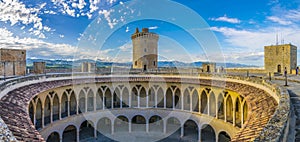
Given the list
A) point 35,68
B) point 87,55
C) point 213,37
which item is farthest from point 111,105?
point 213,37

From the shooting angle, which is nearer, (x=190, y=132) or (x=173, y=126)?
(x=190, y=132)

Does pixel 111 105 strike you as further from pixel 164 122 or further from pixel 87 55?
pixel 87 55

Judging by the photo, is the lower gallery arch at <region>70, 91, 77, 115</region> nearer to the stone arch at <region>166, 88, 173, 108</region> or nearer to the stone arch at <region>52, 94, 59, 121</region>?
the stone arch at <region>52, 94, 59, 121</region>

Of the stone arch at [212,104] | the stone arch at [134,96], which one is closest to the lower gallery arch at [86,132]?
the stone arch at [134,96]

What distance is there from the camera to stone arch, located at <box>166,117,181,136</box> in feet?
82.8

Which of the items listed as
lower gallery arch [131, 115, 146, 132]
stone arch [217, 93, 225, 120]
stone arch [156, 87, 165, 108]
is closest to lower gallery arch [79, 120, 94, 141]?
lower gallery arch [131, 115, 146, 132]

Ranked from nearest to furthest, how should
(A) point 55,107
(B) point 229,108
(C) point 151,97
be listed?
(B) point 229,108 → (A) point 55,107 → (C) point 151,97

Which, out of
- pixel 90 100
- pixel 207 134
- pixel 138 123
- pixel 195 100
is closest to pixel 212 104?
pixel 195 100

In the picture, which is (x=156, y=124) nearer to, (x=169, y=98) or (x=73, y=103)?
(x=169, y=98)

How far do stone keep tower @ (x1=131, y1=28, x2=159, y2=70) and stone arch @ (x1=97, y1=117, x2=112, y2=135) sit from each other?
34.2ft

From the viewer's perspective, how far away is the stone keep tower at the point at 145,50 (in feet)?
111

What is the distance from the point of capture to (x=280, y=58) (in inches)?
1107

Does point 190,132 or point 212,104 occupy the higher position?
point 212,104

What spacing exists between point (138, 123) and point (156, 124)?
2464 millimetres
